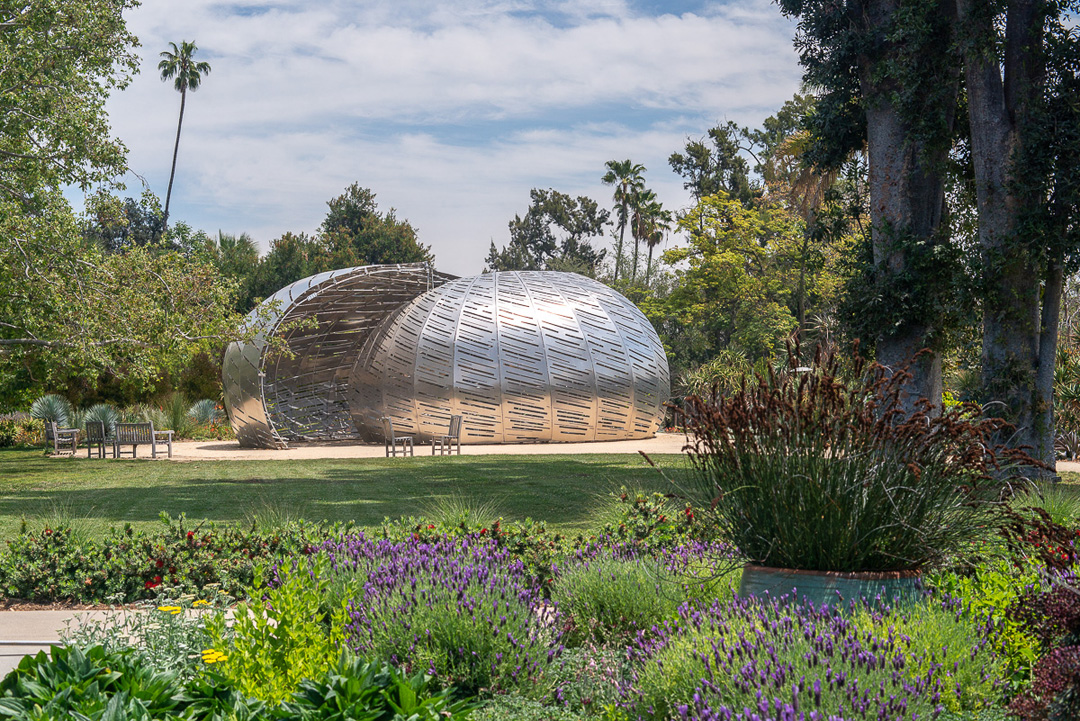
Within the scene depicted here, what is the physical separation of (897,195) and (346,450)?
1471 cm

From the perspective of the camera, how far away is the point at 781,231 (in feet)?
116

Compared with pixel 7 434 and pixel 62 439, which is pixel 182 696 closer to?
pixel 62 439

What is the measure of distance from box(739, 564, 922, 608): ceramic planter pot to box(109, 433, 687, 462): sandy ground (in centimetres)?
1564

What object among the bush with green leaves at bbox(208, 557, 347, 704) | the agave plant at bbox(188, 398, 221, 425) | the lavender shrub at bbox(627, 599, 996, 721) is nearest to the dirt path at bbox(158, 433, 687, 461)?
the agave plant at bbox(188, 398, 221, 425)

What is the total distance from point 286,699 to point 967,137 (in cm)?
1453

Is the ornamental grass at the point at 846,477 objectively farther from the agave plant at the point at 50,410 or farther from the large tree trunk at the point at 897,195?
the agave plant at the point at 50,410

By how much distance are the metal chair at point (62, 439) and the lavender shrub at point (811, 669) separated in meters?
20.8

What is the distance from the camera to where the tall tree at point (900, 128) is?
13.3 meters

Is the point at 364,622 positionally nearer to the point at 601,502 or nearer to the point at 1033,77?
the point at 601,502

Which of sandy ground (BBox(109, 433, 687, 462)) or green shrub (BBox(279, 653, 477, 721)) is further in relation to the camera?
sandy ground (BBox(109, 433, 687, 462))

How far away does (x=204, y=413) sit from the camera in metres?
30.4

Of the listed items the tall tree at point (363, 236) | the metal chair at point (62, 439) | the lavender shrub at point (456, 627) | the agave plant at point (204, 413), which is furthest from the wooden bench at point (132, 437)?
the tall tree at point (363, 236)

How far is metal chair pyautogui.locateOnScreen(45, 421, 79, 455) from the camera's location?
21.7 m

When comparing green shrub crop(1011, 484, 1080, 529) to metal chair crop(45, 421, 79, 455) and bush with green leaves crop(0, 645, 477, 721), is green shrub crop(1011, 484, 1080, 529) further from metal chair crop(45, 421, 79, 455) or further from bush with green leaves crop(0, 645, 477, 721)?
metal chair crop(45, 421, 79, 455)
